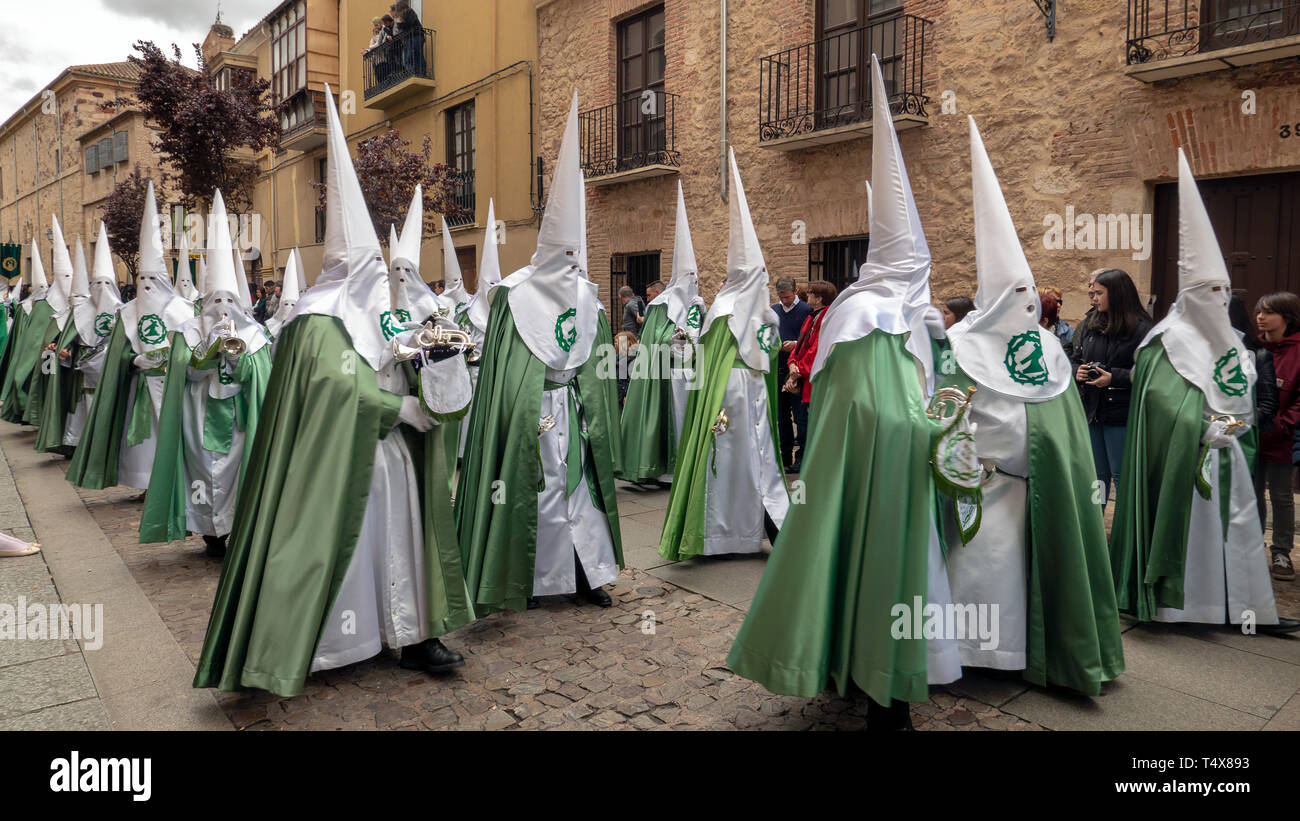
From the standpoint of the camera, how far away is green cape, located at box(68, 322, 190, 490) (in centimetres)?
679

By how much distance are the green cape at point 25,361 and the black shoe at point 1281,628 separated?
11.8 m

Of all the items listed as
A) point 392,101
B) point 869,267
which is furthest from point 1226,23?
point 392,101

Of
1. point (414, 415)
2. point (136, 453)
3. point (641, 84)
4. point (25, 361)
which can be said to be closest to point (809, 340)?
point (414, 415)

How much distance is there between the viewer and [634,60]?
1352 cm

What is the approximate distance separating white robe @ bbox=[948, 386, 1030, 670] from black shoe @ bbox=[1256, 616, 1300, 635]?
5.50 ft

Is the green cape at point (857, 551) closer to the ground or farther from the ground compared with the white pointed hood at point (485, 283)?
closer to the ground

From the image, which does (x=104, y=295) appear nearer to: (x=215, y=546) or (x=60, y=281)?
(x=60, y=281)

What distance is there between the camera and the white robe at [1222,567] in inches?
169

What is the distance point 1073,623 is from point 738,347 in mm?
2823

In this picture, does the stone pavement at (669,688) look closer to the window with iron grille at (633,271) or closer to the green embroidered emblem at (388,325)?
the green embroidered emblem at (388,325)

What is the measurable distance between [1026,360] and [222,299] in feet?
16.4

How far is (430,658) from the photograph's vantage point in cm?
381

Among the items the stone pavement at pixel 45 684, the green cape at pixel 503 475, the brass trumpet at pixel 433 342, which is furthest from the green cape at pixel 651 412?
the stone pavement at pixel 45 684

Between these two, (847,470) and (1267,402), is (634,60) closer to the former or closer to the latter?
(1267,402)
